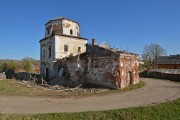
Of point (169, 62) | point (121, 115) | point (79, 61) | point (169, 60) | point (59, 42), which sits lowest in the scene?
point (121, 115)

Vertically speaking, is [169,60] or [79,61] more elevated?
[169,60]

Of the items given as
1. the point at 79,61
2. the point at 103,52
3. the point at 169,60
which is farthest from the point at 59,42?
the point at 169,60

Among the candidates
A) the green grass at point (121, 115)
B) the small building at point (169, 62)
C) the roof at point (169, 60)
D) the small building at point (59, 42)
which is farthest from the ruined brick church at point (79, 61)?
the roof at point (169, 60)

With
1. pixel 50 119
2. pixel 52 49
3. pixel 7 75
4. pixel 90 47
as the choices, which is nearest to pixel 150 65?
pixel 90 47

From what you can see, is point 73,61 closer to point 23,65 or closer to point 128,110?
point 128,110

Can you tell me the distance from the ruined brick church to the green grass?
28.0 ft

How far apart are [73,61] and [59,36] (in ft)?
21.3

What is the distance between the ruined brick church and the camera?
72.8 feet

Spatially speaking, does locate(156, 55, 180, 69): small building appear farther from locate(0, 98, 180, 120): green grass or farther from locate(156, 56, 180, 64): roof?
locate(0, 98, 180, 120): green grass

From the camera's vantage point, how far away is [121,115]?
39.1 ft

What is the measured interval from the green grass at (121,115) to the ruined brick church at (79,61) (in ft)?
28.0

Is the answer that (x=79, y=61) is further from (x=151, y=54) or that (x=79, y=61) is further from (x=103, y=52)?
(x=151, y=54)

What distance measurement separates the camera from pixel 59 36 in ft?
103

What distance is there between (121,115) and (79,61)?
14854mm
